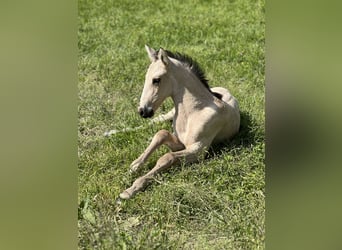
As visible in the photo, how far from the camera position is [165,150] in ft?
11.6

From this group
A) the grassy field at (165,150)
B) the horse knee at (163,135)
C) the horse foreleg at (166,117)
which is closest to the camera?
the grassy field at (165,150)

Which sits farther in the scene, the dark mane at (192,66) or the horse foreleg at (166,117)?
the horse foreleg at (166,117)

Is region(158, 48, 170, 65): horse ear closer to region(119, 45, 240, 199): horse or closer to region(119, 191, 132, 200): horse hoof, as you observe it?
region(119, 45, 240, 199): horse

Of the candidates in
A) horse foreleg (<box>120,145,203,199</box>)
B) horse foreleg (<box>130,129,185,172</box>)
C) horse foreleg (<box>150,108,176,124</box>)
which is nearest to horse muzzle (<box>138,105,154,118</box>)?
horse foreleg (<box>130,129,185,172</box>)

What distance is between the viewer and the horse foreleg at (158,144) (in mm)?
3381

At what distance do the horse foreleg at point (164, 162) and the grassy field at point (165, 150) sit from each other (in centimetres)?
5

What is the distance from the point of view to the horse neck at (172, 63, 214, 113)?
3.42 meters

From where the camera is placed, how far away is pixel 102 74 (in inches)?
193

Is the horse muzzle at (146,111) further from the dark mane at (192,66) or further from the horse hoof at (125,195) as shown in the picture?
the horse hoof at (125,195)

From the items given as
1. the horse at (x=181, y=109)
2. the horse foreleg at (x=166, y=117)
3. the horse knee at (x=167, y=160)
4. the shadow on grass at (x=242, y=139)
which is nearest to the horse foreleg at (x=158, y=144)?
the horse at (x=181, y=109)

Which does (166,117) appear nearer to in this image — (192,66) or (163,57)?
(192,66)
